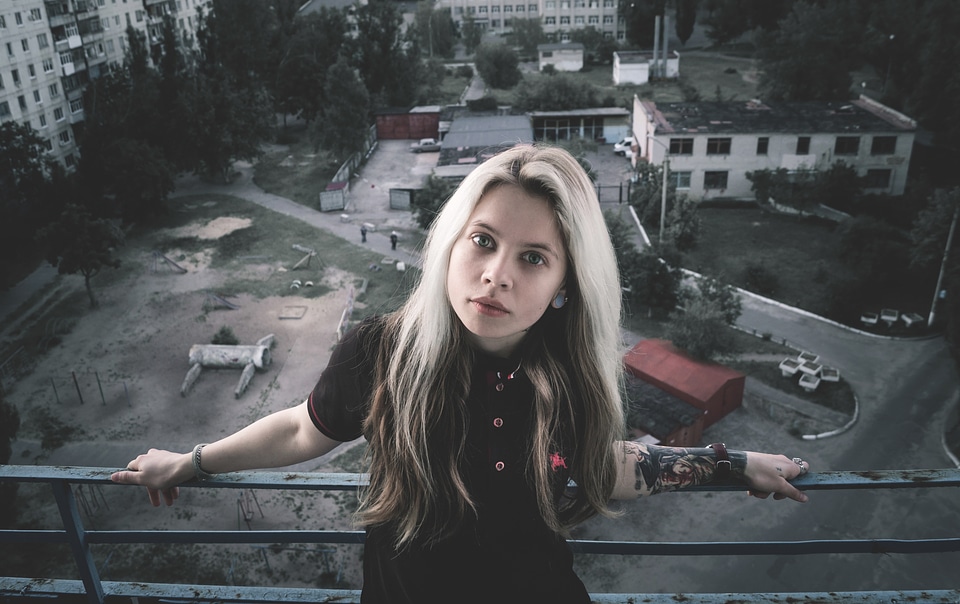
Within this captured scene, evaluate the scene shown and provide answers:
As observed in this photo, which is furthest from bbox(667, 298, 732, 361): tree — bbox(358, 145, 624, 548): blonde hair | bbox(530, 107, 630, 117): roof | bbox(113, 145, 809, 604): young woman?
bbox(530, 107, 630, 117): roof

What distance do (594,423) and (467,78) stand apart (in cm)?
5927

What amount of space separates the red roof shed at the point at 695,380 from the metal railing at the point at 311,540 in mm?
13846

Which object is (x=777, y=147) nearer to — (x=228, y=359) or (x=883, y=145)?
(x=883, y=145)

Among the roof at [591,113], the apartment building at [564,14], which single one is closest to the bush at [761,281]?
the roof at [591,113]

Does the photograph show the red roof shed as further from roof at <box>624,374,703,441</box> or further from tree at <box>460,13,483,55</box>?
tree at <box>460,13,483,55</box>

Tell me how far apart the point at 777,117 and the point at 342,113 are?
1996cm

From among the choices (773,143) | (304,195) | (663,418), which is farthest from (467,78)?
(663,418)

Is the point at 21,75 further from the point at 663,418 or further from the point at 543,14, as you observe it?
the point at 543,14

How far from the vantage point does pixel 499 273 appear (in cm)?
252

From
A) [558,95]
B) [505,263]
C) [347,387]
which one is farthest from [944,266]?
[558,95]

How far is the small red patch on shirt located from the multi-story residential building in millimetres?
29847

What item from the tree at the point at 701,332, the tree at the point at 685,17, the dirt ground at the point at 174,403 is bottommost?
the dirt ground at the point at 174,403

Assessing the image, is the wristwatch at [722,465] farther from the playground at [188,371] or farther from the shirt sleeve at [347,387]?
the playground at [188,371]

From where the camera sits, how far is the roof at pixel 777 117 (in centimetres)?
3125
